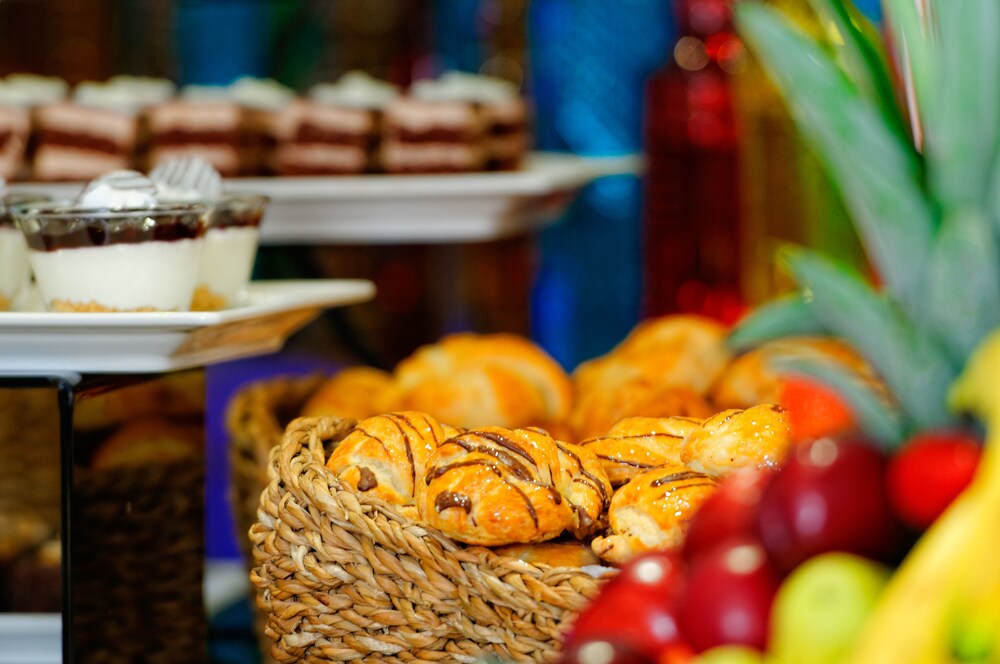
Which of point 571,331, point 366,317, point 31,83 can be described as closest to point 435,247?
point 366,317

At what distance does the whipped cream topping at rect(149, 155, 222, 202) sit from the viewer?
57.8 inches

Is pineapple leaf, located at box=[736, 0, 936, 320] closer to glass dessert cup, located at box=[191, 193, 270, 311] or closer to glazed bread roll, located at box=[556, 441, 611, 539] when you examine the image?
glazed bread roll, located at box=[556, 441, 611, 539]

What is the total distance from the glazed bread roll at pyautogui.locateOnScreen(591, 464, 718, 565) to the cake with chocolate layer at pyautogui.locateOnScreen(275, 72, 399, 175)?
1.36 meters

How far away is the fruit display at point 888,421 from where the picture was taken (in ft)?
2.02

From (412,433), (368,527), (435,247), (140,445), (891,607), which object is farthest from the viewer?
(435,247)

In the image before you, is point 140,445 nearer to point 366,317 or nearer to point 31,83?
point 31,83

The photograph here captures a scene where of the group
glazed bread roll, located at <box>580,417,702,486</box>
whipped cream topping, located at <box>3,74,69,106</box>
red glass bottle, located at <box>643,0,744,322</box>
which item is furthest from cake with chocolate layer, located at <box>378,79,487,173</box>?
glazed bread roll, located at <box>580,417,702,486</box>

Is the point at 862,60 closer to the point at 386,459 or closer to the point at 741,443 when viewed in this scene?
the point at 741,443

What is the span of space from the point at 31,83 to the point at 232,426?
1.09 metres

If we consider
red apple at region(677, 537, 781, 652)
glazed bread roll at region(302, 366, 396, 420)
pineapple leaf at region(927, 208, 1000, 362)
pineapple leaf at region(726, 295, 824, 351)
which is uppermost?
pineapple leaf at region(927, 208, 1000, 362)

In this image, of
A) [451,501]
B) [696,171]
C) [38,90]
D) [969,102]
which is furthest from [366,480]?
[696,171]

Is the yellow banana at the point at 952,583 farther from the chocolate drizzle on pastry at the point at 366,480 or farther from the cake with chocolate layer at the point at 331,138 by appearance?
the cake with chocolate layer at the point at 331,138

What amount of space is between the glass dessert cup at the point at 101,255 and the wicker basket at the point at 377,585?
10.9 inches

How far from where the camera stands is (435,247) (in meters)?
3.23
